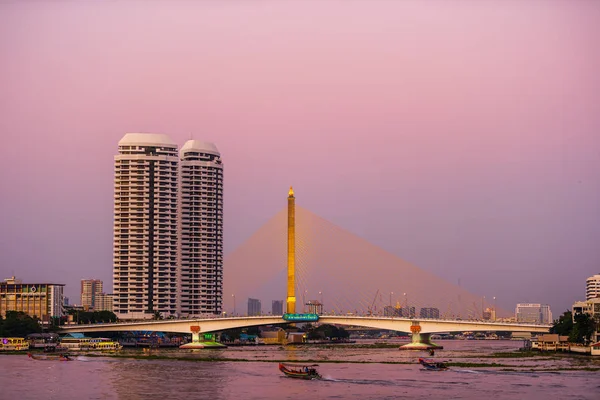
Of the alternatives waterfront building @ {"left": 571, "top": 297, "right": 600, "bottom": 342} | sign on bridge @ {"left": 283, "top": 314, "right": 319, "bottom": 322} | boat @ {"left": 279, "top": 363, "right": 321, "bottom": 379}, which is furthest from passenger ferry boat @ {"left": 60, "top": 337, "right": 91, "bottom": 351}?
waterfront building @ {"left": 571, "top": 297, "right": 600, "bottom": 342}

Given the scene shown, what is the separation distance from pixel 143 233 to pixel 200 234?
11.9 m

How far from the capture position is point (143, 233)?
186 m

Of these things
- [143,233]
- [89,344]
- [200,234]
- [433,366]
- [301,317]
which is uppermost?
[200,234]

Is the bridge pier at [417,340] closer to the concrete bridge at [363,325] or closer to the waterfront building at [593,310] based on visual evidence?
the concrete bridge at [363,325]

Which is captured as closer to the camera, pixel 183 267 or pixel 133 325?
pixel 133 325

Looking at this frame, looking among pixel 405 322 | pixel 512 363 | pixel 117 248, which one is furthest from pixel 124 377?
pixel 117 248

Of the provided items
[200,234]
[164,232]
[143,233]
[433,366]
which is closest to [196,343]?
[143,233]

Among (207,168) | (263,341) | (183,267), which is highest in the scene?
(207,168)

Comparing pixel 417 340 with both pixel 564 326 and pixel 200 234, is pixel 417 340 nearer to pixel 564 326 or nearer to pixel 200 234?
pixel 564 326

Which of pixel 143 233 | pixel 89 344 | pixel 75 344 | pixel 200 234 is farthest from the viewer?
pixel 200 234

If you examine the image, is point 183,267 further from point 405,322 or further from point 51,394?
point 51,394

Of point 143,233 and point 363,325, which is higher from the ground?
point 143,233

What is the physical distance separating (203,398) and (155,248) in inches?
4859

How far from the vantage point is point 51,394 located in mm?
66875
